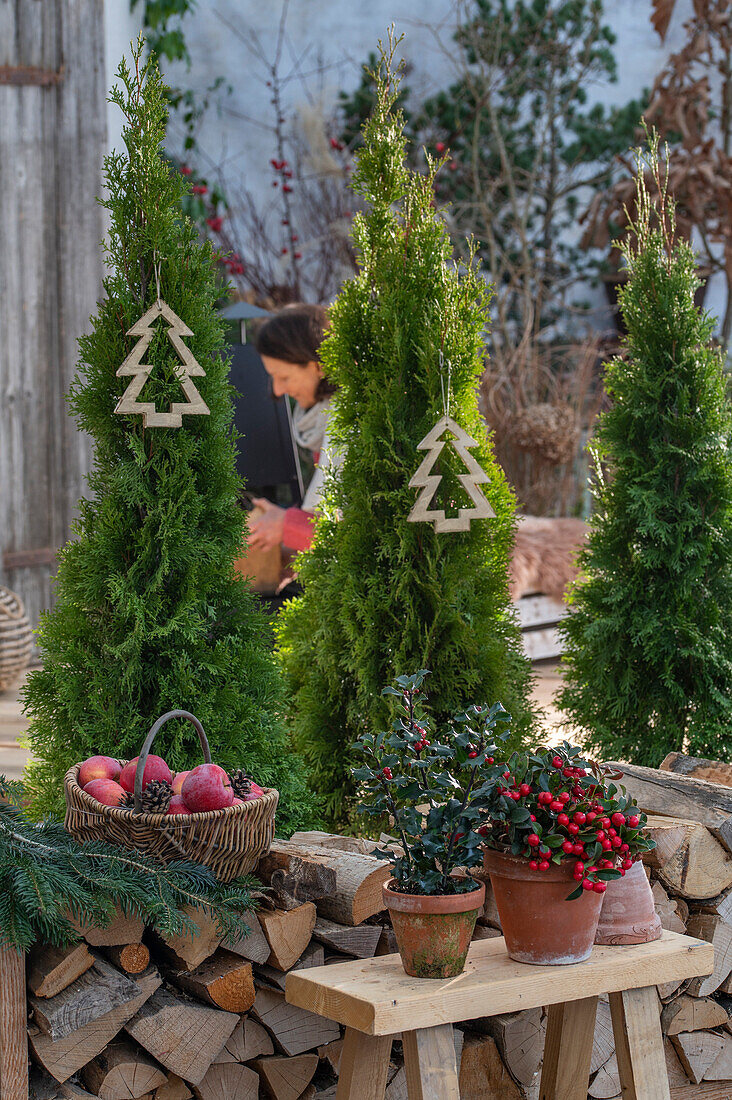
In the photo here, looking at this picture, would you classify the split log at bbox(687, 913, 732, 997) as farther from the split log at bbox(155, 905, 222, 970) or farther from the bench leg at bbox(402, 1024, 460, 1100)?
the split log at bbox(155, 905, 222, 970)

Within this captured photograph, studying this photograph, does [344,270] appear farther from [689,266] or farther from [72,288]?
[689,266]

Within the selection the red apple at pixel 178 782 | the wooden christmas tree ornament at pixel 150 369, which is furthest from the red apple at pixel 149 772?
the wooden christmas tree ornament at pixel 150 369

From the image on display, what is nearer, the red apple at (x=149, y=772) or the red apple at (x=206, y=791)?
the red apple at (x=206, y=791)

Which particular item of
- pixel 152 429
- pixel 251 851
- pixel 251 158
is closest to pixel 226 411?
pixel 152 429

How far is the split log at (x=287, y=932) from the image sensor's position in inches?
71.6

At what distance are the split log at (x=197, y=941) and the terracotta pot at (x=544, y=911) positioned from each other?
19.0 inches

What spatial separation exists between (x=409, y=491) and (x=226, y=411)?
1.81 feet

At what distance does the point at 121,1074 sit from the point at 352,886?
0.47 meters

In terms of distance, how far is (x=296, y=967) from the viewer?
1851 millimetres

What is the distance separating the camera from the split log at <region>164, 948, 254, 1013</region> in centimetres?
179

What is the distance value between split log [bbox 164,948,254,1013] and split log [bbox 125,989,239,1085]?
2 cm

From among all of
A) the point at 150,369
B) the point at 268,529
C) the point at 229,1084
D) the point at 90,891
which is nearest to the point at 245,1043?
the point at 229,1084

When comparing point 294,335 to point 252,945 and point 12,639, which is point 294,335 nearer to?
point 12,639

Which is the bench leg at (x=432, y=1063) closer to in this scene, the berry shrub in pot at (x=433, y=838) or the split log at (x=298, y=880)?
the berry shrub in pot at (x=433, y=838)
